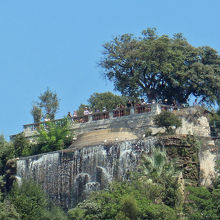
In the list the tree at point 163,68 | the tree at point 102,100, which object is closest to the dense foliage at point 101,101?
the tree at point 102,100

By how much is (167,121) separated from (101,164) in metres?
5.06

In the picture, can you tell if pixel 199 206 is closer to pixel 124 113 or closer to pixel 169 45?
pixel 124 113

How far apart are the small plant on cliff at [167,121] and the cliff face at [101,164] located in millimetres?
2212

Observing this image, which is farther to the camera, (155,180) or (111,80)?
(111,80)

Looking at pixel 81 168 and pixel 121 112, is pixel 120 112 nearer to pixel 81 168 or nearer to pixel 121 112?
pixel 121 112

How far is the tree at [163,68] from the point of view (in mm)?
63125

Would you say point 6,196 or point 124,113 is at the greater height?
point 124,113

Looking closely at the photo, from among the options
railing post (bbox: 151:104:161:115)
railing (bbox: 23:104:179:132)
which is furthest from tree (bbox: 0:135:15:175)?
railing post (bbox: 151:104:161:115)

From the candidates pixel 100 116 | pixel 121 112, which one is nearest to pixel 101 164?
pixel 121 112

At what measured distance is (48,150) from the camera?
6053 cm

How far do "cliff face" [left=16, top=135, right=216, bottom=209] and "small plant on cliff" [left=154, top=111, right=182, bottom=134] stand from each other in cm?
221

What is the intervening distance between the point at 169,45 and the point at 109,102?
13.2 meters

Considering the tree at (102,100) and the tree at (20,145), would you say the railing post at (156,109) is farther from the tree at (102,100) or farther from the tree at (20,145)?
the tree at (102,100)

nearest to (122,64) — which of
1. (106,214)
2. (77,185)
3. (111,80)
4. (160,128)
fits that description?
(111,80)
